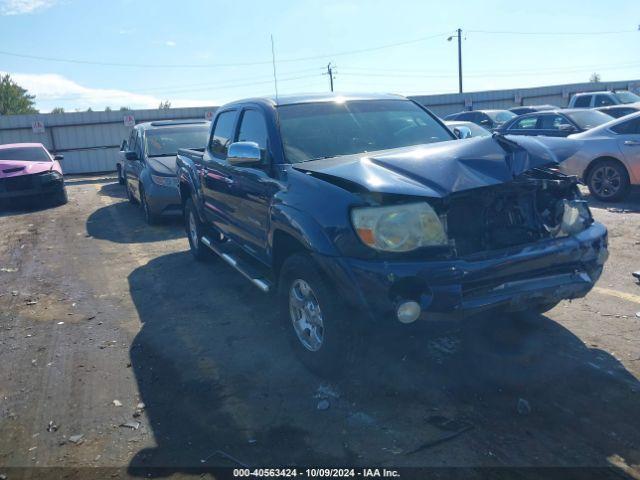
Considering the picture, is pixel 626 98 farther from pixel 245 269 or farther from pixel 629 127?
pixel 245 269

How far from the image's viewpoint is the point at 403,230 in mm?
3289

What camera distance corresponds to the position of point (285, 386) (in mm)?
3877

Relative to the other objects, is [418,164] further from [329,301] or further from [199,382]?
[199,382]

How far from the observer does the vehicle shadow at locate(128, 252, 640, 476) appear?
10.0ft

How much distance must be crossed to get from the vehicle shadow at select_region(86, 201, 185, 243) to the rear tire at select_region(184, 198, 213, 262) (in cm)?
182

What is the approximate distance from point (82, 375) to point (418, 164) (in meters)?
2.97

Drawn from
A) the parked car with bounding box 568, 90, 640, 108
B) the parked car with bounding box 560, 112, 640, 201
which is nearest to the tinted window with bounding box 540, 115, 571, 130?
the parked car with bounding box 560, 112, 640, 201

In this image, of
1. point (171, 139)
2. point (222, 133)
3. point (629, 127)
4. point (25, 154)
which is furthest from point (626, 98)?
point (25, 154)

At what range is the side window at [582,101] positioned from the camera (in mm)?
18812

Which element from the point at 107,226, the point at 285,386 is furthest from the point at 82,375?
the point at 107,226

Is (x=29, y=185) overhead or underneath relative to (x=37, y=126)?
underneath

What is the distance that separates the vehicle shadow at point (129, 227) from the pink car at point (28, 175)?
172cm

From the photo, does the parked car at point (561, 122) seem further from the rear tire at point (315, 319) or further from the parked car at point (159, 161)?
the rear tire at point (315, 319)

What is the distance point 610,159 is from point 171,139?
26.2ft
